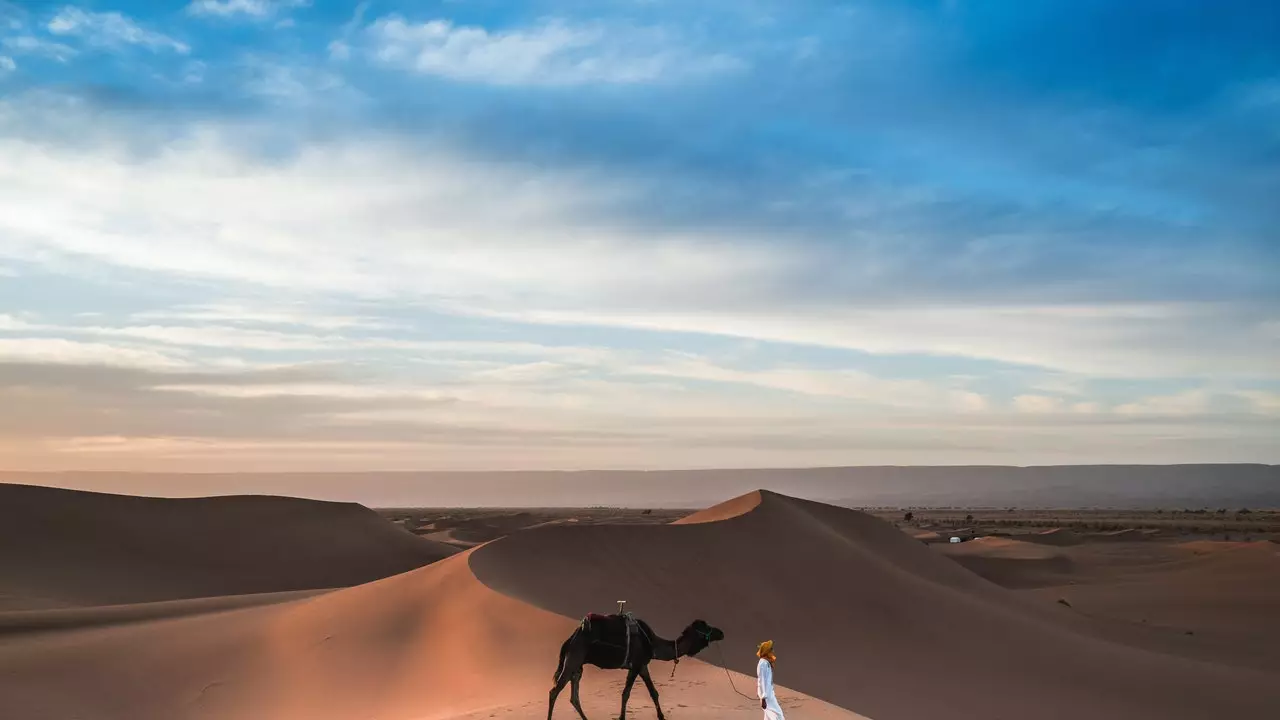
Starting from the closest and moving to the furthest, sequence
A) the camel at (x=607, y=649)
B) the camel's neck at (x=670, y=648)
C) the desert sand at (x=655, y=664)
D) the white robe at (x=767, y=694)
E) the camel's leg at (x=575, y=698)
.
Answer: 1. the white robe at (x=767, y=694)
2. the camel's leg at (x=575, y=698)
3. the camel at (x=607, y=649)
4. the camel's neck at (x=670, y=648)
5. the desert sand at (x=655, y=664)

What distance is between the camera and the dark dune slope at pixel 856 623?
1722 centimetres

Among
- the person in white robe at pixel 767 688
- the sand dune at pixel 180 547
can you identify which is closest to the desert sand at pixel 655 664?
the person in white robe at pixel 767 688

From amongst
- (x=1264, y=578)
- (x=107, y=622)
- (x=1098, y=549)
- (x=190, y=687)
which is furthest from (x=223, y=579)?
(x=1098, y=549)

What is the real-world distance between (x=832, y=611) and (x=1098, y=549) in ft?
127

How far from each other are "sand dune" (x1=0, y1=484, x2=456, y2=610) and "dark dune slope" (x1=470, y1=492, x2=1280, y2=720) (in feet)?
69.8

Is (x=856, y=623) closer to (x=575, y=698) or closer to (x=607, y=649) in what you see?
(x=607, y=649)

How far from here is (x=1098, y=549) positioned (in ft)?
172

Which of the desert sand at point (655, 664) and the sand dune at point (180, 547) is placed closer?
the desert sand at point (655, 664)

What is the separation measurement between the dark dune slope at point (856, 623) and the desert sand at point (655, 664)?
5 cm

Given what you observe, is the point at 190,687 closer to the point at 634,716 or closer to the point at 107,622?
the point at 107,622

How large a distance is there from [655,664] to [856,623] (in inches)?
232

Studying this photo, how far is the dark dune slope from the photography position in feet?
56.5

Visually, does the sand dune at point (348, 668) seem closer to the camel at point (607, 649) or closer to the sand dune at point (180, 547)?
the camel at point (607, 649)

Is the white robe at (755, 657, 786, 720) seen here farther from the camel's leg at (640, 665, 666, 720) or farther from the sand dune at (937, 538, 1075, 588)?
the sand dune at (937, 538, 1075, 588)
